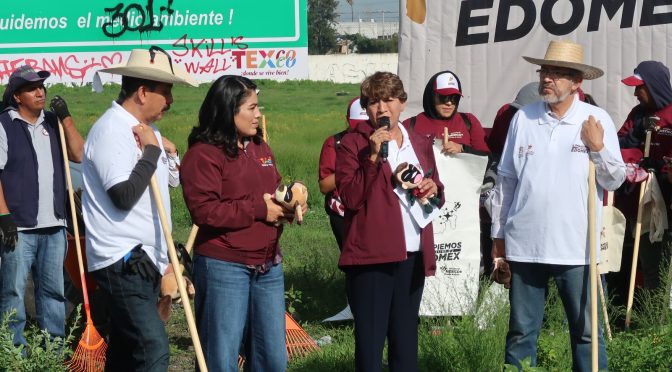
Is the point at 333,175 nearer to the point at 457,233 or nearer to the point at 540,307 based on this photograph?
the point at 457,233

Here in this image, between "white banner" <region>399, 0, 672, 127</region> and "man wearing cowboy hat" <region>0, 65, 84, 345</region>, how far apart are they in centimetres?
353

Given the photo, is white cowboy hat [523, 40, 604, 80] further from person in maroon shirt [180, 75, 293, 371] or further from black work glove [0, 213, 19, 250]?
black work glove [0, 213, 19, 250]

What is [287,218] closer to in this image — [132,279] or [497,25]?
[132,279]

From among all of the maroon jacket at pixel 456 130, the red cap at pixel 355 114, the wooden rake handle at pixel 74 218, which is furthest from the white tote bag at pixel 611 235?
the wooden rake handle at pixel 74 218

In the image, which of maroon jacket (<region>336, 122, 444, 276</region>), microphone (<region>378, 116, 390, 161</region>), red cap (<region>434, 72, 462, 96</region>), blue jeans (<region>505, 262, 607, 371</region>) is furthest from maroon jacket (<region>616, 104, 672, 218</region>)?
microphone (<region>378, 116, 390, 161</region>)

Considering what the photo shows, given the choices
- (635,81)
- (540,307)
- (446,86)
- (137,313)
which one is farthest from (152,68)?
(635,81)

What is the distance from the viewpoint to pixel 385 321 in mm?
5504

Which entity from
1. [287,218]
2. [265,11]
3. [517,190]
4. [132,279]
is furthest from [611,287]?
[265,11]

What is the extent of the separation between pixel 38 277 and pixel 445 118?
309cm

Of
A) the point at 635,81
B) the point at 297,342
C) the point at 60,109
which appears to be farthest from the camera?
the point at 635,81

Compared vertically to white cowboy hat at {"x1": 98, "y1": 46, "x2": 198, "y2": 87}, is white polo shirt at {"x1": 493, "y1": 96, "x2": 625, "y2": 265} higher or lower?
lower

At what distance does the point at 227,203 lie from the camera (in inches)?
202

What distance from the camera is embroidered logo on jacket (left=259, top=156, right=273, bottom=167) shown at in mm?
5328

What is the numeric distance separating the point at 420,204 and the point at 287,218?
2.34 ft
